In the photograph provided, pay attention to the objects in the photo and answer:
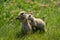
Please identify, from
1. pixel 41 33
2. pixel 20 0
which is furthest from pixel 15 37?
pixel 20 0

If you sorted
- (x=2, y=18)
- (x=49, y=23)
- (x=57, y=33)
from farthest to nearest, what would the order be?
(x=2, y=18) < (x=49, y=23) < (x=57, y=33)

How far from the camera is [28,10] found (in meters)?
9.95

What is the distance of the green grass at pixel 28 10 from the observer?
800 centimetres

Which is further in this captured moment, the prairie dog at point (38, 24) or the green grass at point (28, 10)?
the prairie dog at point (38, 24)

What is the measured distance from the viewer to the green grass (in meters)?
8.00

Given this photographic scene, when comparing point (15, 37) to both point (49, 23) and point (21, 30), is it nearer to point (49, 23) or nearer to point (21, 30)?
point (21, 30)

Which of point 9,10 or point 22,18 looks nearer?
point 22,18

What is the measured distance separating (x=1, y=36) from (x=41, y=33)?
114 centimetres

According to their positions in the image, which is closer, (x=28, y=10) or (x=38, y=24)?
(x=38, y=24)

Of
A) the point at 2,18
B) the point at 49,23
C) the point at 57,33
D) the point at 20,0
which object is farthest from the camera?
the point at 20,0

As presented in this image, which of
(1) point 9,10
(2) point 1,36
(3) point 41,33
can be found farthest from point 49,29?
(1) point 9,10

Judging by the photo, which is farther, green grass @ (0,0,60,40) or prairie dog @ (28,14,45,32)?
prairie dog @ (28,14,45,32)

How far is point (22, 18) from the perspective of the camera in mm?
8008

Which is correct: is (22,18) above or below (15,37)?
above
